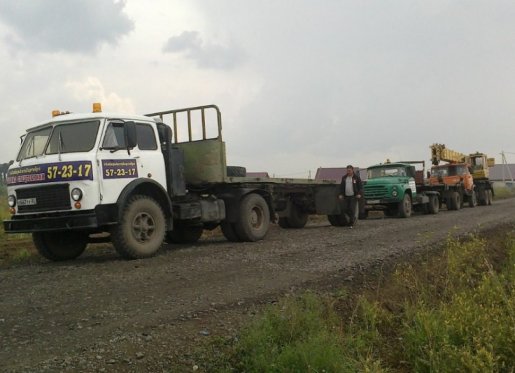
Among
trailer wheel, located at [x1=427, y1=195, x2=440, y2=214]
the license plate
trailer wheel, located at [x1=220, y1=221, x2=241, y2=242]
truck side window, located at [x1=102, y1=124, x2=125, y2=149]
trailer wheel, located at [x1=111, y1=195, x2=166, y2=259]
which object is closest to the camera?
the license plate

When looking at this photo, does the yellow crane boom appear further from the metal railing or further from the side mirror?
the side mirror

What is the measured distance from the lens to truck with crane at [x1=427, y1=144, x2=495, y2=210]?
23281 millimetres

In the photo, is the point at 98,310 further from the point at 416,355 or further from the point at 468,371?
the point at 468,371

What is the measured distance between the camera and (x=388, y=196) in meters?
18.7

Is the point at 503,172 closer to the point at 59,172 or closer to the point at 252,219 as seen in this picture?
the point at 252,219

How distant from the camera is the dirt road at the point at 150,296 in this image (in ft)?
14.1

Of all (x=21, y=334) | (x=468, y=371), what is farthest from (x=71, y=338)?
(x=468, y=371)

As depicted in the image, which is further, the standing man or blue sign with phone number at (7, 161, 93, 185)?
the standing man

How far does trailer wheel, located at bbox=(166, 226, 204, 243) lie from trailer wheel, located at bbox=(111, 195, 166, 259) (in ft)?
8.50

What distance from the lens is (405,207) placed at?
1883 cm

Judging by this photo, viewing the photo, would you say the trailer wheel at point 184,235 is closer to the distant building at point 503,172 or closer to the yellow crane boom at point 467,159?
the yellow crane boom at point 467,159

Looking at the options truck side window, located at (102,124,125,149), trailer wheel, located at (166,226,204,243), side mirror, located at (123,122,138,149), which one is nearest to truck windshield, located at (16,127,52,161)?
truck side window, located at (102,124,125,149)

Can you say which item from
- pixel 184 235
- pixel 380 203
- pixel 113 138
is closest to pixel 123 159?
pixel 113 138

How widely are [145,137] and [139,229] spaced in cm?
176
